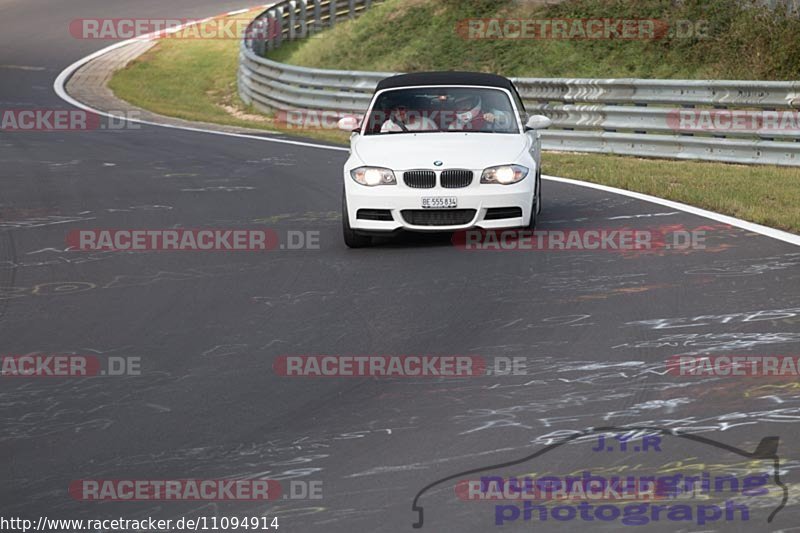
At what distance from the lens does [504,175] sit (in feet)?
41.0

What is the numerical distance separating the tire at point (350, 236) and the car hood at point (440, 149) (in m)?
0.49

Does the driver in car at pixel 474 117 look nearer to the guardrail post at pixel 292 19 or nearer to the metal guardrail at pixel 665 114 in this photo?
the metal guardrail at pixel 665 114

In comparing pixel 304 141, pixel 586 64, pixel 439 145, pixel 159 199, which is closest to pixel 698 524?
pixel 439 145

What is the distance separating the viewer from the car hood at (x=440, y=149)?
12477 millimetres

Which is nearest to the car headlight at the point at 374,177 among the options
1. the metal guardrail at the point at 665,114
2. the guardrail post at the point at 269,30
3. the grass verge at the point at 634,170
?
the grass verge at the point at 634,170

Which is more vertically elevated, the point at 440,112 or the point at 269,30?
→ the point at 269,30

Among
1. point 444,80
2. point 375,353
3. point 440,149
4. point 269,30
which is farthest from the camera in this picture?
point 269,30

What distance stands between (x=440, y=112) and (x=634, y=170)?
16.4ft

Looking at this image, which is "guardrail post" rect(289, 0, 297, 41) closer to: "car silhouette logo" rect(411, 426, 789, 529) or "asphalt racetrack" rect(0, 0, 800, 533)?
"asphalt racetrack" rect(0, 0, 800, 533)

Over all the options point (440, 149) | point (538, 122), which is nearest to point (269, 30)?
point (538, 122)

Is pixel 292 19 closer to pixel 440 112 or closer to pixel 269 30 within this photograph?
pixel 269 30

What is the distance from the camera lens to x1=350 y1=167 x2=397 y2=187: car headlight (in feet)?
41.0

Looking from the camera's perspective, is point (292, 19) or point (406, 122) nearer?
point (406, 122)

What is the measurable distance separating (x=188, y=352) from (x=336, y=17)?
32209mm
